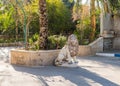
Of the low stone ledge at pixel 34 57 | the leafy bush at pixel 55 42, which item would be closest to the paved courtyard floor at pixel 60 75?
the low stone ledge at pixel 34 57

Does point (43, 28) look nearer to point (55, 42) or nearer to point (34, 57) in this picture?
point (55, 42)

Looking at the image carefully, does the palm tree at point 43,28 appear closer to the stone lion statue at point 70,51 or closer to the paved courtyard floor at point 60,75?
the stone lion statue at point 70,51

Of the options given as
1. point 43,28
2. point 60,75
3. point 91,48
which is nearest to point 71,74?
point 60,75

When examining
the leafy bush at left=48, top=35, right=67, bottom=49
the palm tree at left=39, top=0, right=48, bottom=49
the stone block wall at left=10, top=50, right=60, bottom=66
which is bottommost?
the stone block wall at left=10, top=50, right=60, bottom=66

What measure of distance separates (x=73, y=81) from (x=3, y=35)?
59.5ft

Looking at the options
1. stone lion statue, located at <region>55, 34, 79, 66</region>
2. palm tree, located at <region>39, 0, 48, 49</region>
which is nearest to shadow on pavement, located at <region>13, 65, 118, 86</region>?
stone lion statue, located at <region>55, 34, 79, 66</region>

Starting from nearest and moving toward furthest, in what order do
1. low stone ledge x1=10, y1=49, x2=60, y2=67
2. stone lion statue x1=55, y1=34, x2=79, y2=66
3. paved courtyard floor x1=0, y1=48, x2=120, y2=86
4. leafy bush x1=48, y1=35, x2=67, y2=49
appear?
paved courtyard floor x1=0, y1=48, x2=120, y2=86 → stone lion statue x1=55, y1=34, x2=79, y2=66 → low stone ledge x1=10, y1=49, x2=60, y2=67 → leafy bush x1=48, y1=35, x2=67, y2=49

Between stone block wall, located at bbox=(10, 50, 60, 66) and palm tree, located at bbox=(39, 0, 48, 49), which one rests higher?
palm tree, located at bbox=(39, 0, 48, 49)

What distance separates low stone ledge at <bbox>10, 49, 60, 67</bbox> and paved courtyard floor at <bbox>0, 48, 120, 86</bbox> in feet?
1.24

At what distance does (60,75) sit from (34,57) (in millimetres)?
2340

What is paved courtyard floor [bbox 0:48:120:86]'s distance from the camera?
31.8 ft

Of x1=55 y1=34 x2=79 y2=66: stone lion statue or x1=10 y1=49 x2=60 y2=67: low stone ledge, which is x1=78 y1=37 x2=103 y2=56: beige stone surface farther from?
x1=55 y1=34 x2=79 y2=66: stone lion statue

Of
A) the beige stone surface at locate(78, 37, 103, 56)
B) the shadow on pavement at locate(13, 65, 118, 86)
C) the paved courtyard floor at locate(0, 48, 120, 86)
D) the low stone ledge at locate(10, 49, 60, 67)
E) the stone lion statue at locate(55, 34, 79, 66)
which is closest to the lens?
the paved courtyard floor at locate(0, 48, 120, 86)

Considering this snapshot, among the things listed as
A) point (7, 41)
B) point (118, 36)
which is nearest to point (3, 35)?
point (7, 41)
